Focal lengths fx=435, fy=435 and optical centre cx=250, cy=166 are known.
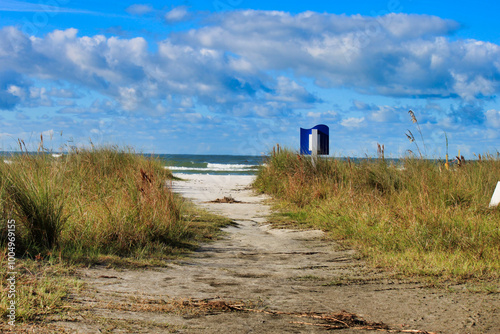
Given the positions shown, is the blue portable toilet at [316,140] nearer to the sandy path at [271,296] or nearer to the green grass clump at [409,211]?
the green grass clump at [409,211]

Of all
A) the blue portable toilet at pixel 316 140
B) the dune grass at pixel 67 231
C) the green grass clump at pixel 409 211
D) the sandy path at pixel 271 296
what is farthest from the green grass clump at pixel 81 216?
the blue portable toilet at pixel 316 140

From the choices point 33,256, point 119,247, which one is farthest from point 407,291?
point 33,256

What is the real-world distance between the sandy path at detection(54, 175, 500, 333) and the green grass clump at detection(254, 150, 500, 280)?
0.62 meters

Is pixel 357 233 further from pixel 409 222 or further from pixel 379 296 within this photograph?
pixel 379 296

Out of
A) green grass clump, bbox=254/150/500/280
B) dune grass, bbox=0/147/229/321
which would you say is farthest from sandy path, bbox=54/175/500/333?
green grass clump, bbox=254/150/500/280

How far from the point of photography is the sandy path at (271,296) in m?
3.23

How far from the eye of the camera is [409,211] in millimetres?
6609

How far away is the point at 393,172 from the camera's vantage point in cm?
990

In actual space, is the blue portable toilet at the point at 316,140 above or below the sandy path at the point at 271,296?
above

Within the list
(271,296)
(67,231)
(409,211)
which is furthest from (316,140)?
(271,296)

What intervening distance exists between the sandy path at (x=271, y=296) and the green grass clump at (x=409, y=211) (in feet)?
2.04

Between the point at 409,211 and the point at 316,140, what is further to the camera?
the point at 316,140

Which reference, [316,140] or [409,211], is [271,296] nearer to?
[409,211]

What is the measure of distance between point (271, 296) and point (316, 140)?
9250 millimetres
